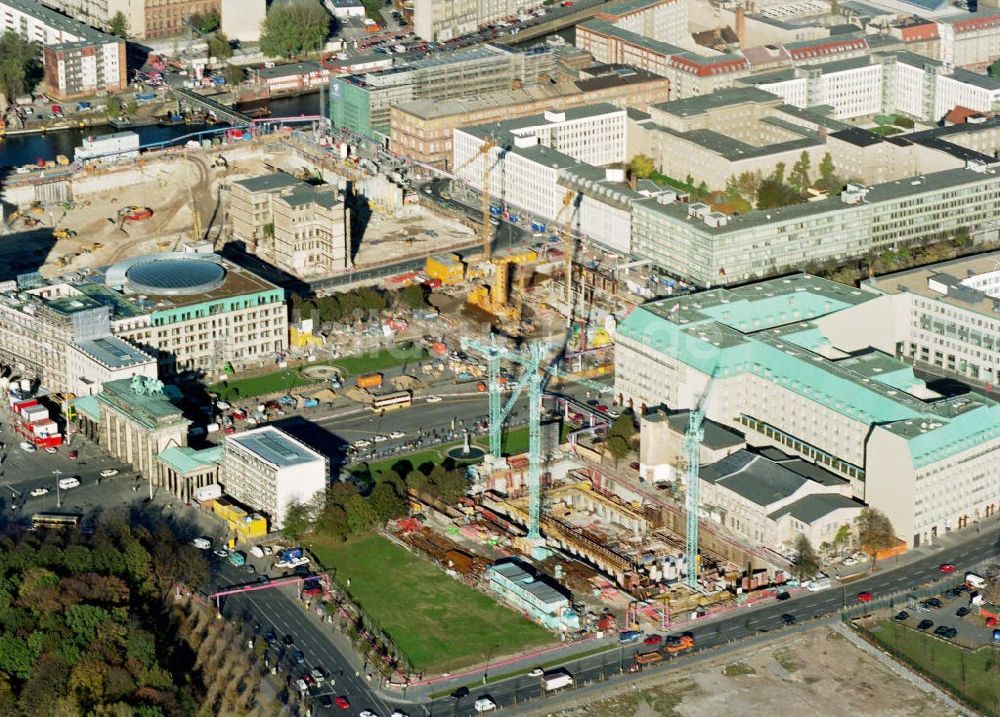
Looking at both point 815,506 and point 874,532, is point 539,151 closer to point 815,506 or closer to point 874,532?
point 815,506

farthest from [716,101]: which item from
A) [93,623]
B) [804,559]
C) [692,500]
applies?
[93,623]

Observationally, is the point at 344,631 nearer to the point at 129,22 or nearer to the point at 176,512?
the point at 176,512

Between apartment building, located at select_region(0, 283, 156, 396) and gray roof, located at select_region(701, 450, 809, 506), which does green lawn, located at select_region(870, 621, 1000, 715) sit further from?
apartment building, located at select_region(0, 283, 156, 396)

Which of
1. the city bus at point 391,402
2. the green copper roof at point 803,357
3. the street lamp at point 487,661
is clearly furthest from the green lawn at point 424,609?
the green copper roof at point 803,357

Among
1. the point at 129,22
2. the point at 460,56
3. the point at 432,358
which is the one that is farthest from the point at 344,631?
the point at 129,22

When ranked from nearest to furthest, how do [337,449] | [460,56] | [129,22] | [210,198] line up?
[337,449]
[210,198]
[460,56]
[129,22]

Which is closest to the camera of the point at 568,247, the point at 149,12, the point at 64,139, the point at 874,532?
the point at 874,532
